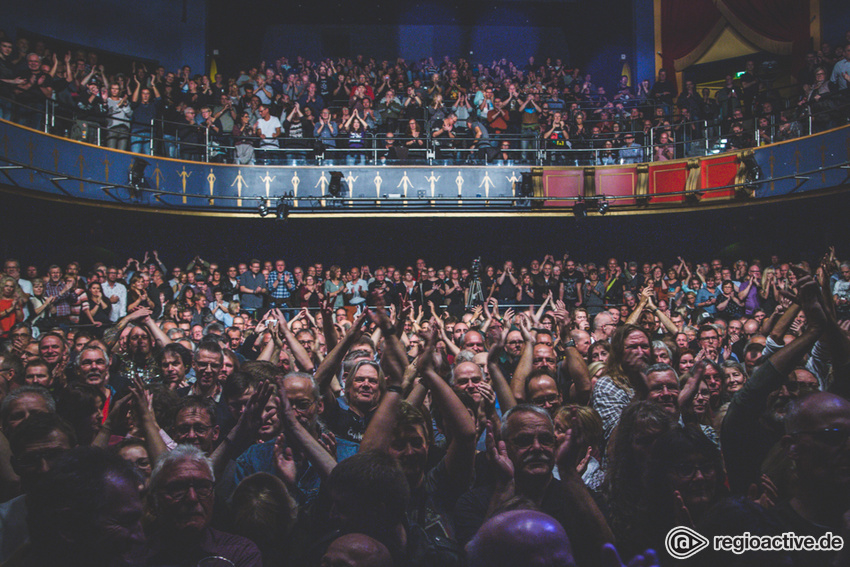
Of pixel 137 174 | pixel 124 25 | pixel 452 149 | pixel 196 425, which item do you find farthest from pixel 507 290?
pixel 124 25

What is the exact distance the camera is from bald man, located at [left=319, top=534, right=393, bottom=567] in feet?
5.50

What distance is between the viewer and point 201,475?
7.05ft

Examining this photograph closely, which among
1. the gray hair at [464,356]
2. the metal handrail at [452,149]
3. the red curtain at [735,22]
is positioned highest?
the red curtain at [735,22]

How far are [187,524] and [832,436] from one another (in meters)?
2.07

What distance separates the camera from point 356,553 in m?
1.69

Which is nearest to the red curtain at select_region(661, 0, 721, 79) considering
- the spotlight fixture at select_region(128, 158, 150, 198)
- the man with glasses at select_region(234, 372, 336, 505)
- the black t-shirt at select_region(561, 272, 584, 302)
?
the black t-shirt at select_region(561, 272, 584, 302)

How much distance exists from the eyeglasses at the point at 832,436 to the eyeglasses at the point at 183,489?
1.99 meters

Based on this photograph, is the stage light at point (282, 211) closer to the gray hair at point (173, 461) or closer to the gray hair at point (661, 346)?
the gray hair at point (661, 346)

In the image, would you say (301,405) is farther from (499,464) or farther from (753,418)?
(753,418)

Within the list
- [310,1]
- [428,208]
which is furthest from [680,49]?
[310,1]

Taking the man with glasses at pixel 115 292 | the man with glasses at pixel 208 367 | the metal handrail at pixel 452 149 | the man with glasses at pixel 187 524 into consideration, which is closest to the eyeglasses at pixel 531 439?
the man with glasses at pixel 187 524

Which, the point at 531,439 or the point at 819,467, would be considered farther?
the point at 531,439

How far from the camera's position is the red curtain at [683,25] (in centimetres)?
1728

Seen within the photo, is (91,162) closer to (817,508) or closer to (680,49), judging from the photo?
(817,508)
